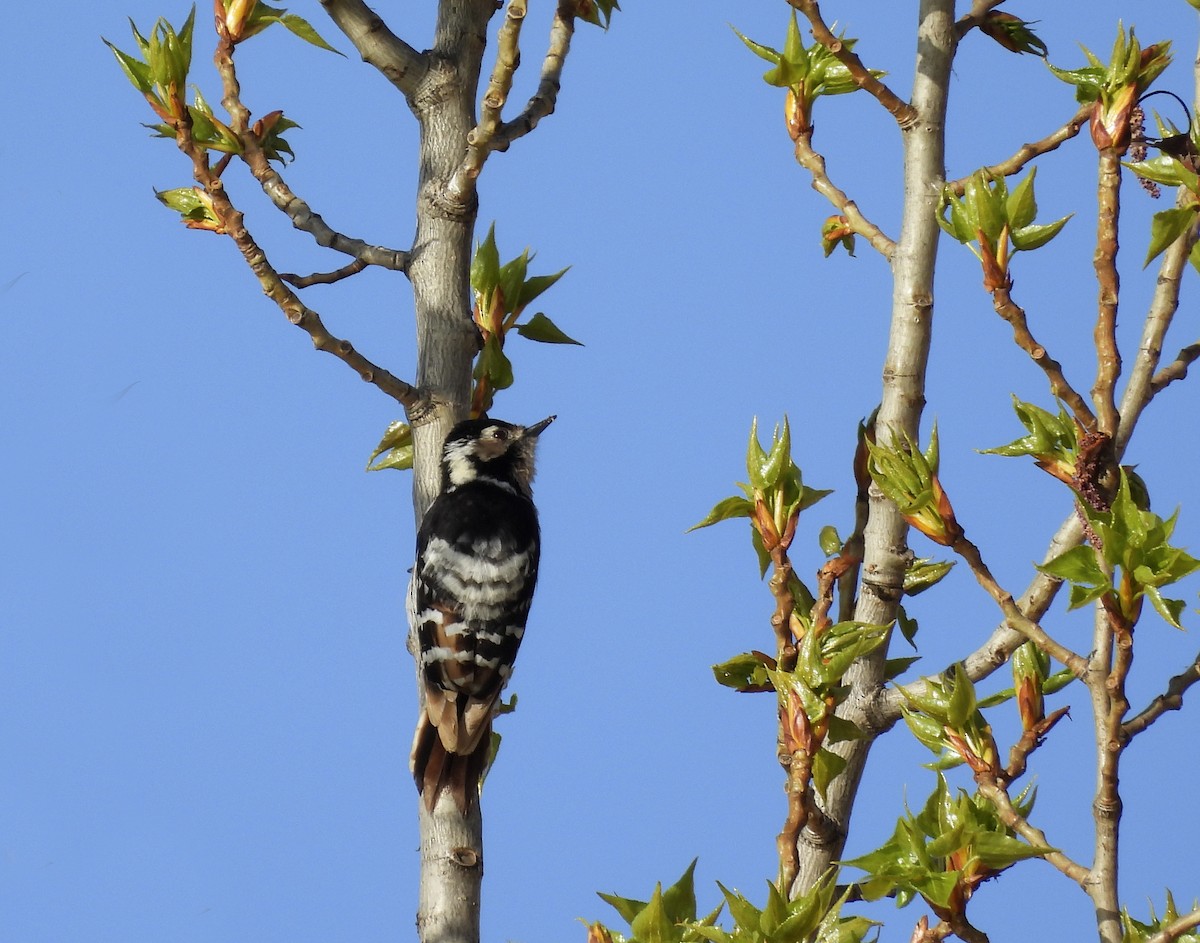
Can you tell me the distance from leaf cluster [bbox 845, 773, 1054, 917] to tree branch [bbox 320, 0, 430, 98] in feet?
5.89

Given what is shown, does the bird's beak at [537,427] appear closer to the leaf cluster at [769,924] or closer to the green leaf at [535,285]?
the green leaf at [535,285]

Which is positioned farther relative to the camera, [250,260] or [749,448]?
[250,260]

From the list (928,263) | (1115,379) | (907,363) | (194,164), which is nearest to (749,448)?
(907,363)

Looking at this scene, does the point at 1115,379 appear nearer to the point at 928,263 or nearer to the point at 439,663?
the point at 928,263

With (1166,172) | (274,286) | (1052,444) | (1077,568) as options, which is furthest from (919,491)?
(274,286)

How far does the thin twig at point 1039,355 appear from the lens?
6.59ft

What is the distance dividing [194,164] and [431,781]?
4.16ft

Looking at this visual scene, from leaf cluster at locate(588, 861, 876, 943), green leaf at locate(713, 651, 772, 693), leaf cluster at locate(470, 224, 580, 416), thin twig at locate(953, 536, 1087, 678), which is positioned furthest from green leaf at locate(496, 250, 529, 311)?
leaf cluster at locate(588, 861, 876, 943)

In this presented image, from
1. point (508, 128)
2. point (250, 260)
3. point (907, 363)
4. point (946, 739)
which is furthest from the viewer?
point (508, 128)

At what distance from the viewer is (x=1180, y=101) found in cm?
229

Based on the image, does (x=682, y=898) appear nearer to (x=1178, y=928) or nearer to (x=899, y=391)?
(x=1178, y=928)

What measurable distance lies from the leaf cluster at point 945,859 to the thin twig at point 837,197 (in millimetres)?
986

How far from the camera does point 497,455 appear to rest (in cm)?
395

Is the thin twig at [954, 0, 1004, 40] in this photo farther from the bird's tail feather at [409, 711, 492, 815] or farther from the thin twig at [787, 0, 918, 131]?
the bird's tail feather at [409, 711, 492, 815]
